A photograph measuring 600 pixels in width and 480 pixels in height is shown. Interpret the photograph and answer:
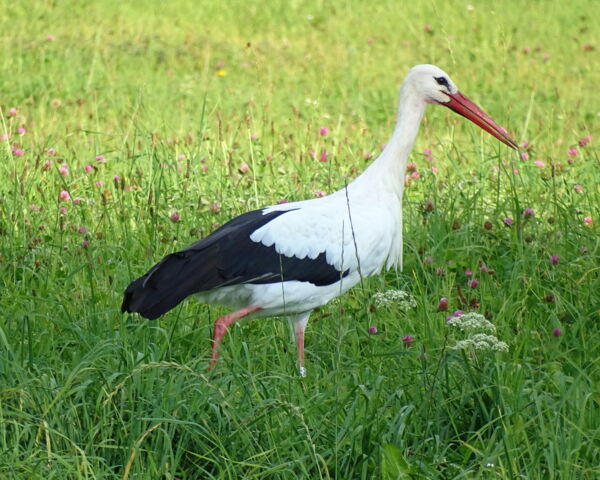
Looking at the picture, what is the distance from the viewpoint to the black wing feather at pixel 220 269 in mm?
3988

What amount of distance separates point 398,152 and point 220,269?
38.8 inches

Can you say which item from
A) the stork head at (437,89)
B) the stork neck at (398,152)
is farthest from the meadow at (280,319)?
the stork neck at (398,152)

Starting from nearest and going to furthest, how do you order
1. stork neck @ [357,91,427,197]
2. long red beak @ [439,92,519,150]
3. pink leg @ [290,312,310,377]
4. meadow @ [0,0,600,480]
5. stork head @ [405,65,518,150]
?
meadow @ [0,0,600,480]
pink leg @ [290,312,310,377]
stork neck @ [357,91,427,197]
stork head @ [405,65,518,150]
long red beak @ [439,92,519,150]

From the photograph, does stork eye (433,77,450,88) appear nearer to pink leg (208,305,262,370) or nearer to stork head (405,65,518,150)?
→ stork head (405,65,518,150)

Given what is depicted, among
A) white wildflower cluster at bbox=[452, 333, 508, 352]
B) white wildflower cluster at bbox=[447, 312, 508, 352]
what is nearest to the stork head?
white wildflower cluster at bbox=[447, 312, 508, 352]

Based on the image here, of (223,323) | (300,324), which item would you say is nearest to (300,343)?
(300,324)

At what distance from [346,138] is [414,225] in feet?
6.01

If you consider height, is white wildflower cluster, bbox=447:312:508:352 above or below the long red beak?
below

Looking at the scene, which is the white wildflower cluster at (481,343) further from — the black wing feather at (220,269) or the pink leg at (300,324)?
the pink leg at (300,324)

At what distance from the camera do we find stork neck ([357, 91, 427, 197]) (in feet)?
15.4

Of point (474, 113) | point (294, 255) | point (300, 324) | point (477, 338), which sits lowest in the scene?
point (300, 324)

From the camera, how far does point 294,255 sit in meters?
4.42

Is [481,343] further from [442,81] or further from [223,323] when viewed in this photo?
[442,81]

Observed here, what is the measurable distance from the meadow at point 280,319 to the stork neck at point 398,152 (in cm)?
34
